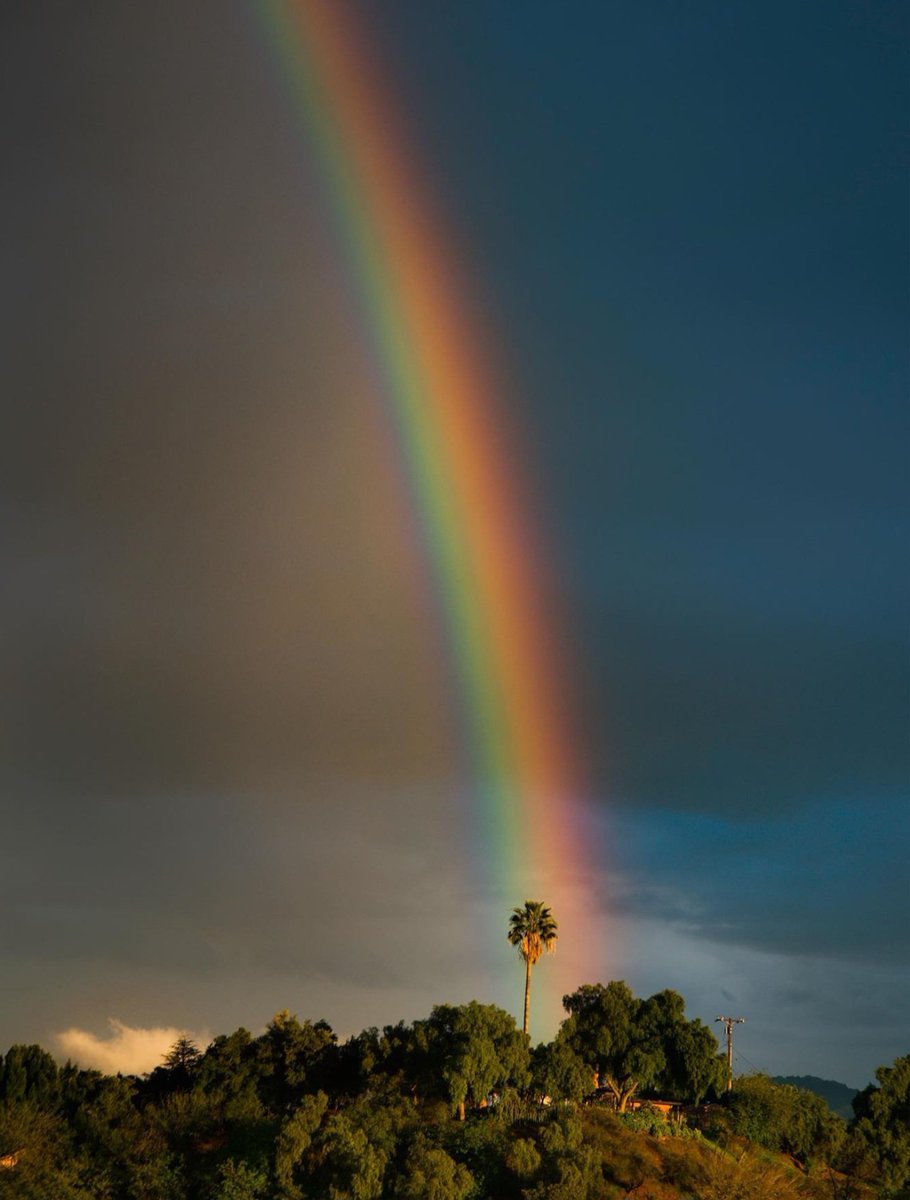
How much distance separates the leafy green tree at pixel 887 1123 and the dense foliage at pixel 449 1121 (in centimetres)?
18

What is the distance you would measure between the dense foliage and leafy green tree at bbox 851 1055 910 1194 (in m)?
A: 0.18

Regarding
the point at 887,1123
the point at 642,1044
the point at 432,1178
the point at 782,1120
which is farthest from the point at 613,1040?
the point at 432,1178

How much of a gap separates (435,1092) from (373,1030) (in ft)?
30.7

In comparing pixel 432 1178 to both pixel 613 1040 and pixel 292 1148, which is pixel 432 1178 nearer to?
pixel 292 1148

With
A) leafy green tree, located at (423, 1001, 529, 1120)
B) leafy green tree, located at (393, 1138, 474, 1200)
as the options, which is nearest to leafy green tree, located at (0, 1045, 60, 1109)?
leafy green tree, located at (423, 1001, 529, 1120)

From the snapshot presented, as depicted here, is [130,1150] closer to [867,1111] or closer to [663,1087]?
[663,1087]

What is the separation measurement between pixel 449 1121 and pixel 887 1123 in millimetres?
47955

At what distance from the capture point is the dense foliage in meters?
69.7

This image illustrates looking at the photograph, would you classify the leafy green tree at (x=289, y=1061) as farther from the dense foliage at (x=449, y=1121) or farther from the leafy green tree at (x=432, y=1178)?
the leafy green tree at (x=432, y=1178)

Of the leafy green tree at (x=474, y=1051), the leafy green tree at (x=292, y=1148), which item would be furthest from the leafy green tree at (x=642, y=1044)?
the leafy green tree at (x=292, y=1148)

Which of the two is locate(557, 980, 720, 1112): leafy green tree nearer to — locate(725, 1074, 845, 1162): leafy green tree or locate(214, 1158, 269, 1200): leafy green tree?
locate(725, 1074, 845, 1162): leafy green tree

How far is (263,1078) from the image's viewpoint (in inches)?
3959

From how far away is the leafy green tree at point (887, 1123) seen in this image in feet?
345

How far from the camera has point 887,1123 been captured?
11062cm
